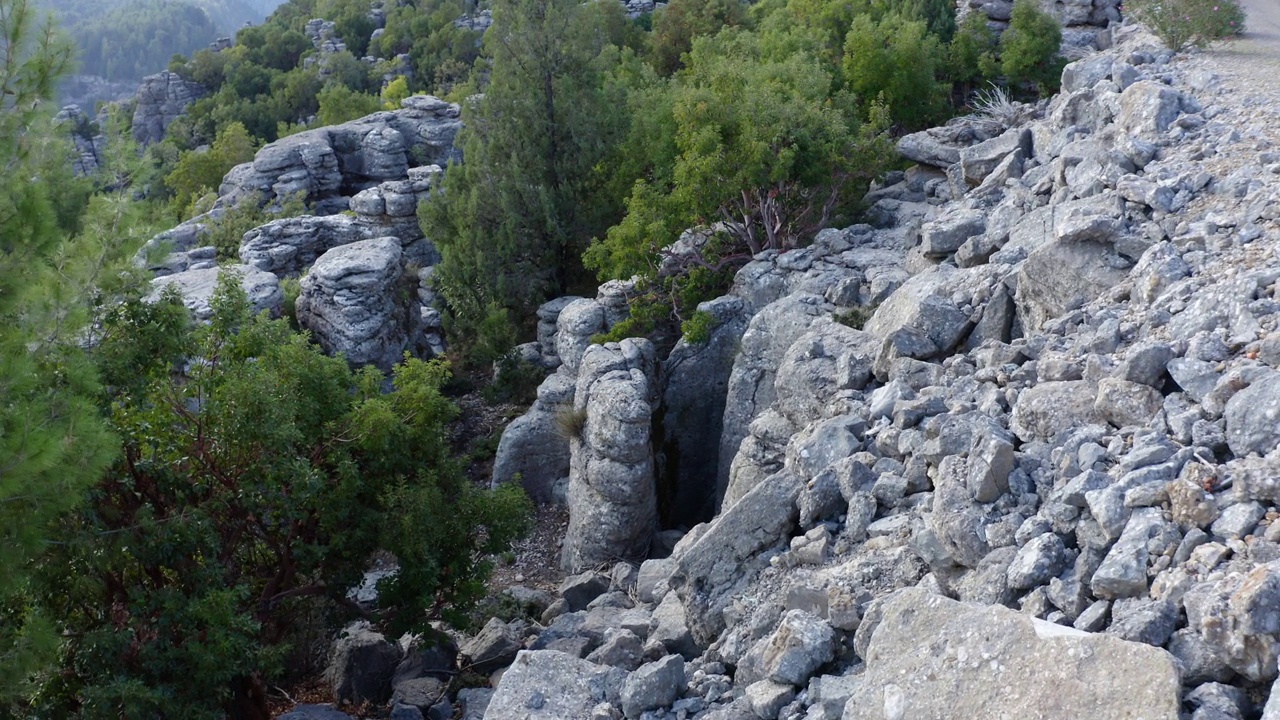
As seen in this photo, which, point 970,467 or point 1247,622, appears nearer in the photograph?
point 1247,622

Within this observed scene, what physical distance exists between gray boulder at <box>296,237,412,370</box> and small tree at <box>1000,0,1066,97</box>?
16.9m

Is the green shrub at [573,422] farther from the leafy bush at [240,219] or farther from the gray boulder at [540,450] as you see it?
the leafy bush at [240,219]

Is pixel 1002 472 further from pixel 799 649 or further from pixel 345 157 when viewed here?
pixel 345 157

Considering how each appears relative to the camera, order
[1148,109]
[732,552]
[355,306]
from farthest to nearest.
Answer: [355,306] → [1148,109] → [732,552]

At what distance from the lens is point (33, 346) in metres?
9.62

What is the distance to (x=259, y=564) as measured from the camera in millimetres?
13555

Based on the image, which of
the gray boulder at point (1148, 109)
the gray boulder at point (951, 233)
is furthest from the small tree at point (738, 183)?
the gray boulder at point (1148, 109)

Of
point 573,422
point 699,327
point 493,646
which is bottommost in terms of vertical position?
point 493,646

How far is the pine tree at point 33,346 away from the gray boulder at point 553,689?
160 inches

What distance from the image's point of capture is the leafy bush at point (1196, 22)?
19.0m

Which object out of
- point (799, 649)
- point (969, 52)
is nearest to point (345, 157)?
point (969, 52)

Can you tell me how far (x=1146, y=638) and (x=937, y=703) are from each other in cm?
120

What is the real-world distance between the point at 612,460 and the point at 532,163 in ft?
37.5

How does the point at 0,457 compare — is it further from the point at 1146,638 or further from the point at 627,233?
the point at 627,233
